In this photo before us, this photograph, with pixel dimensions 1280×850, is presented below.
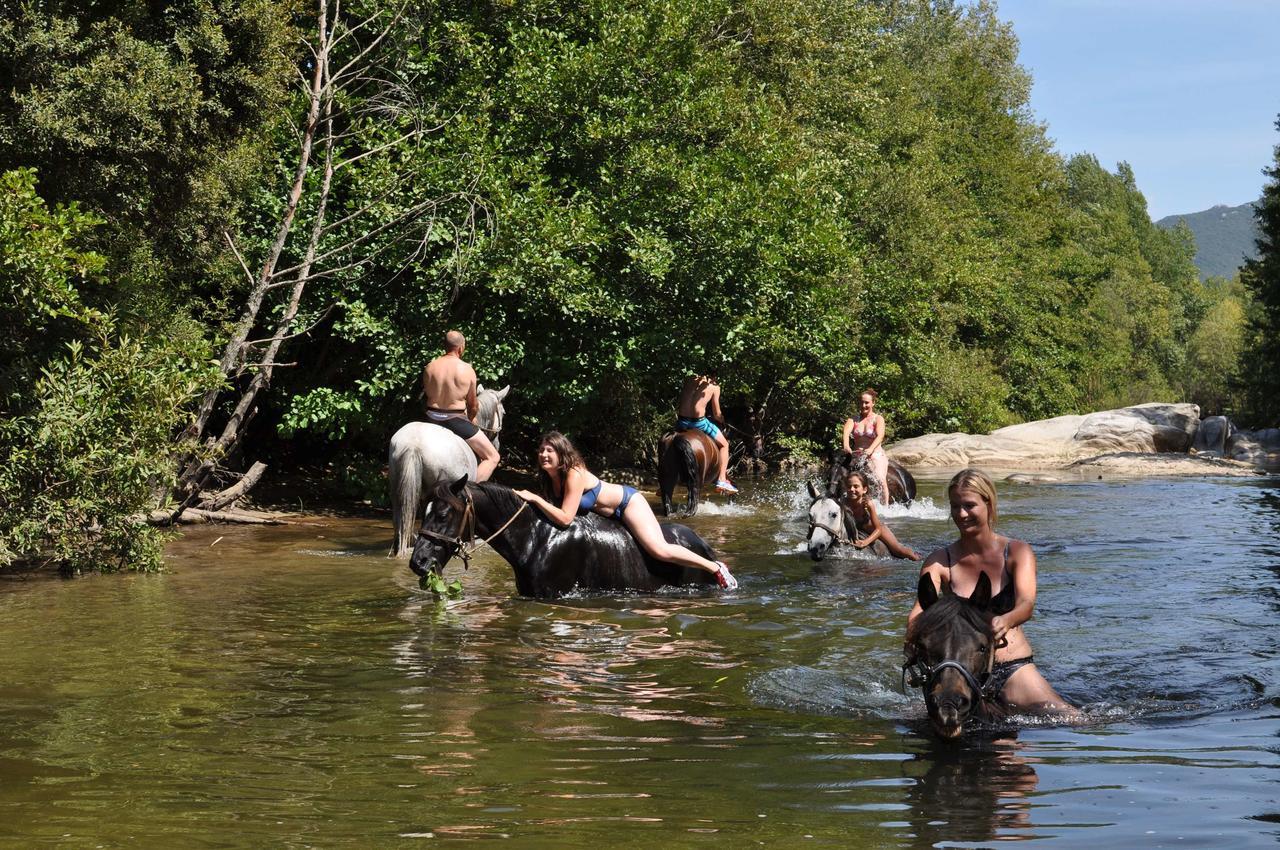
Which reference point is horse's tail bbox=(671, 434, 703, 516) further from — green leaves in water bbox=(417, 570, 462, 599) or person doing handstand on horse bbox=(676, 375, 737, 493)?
green leaves in water bbox=(417, 570, 462, 599)

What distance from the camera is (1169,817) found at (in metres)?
5.18

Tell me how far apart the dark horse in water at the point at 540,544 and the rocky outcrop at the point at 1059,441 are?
74.3 ft

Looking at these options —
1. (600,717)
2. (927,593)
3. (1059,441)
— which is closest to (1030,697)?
(927,593)

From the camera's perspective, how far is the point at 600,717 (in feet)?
23.0

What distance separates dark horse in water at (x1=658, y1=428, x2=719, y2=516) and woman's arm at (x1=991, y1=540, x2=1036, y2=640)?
12.1 meters

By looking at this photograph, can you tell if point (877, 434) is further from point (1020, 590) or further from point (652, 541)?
point (1020, 590)

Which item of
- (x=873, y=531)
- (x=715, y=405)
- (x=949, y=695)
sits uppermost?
(x=715, y=405)

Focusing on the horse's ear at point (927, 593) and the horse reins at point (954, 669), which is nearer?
the horse reins at point (954, 669)

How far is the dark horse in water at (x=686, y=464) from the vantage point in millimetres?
19031

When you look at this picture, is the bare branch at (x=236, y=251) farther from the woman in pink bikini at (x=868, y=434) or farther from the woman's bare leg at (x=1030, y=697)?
the woman's bare leg at (x=1030, y=697)

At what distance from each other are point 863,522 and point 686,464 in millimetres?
5427

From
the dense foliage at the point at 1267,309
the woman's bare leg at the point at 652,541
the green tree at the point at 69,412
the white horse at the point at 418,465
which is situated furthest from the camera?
the dense foliage at the point at 1267,309

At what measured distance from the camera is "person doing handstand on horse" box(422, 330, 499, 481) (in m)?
14.3

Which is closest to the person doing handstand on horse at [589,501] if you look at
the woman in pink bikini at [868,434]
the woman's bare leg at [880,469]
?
the woman in pink bikini at [868,434]
